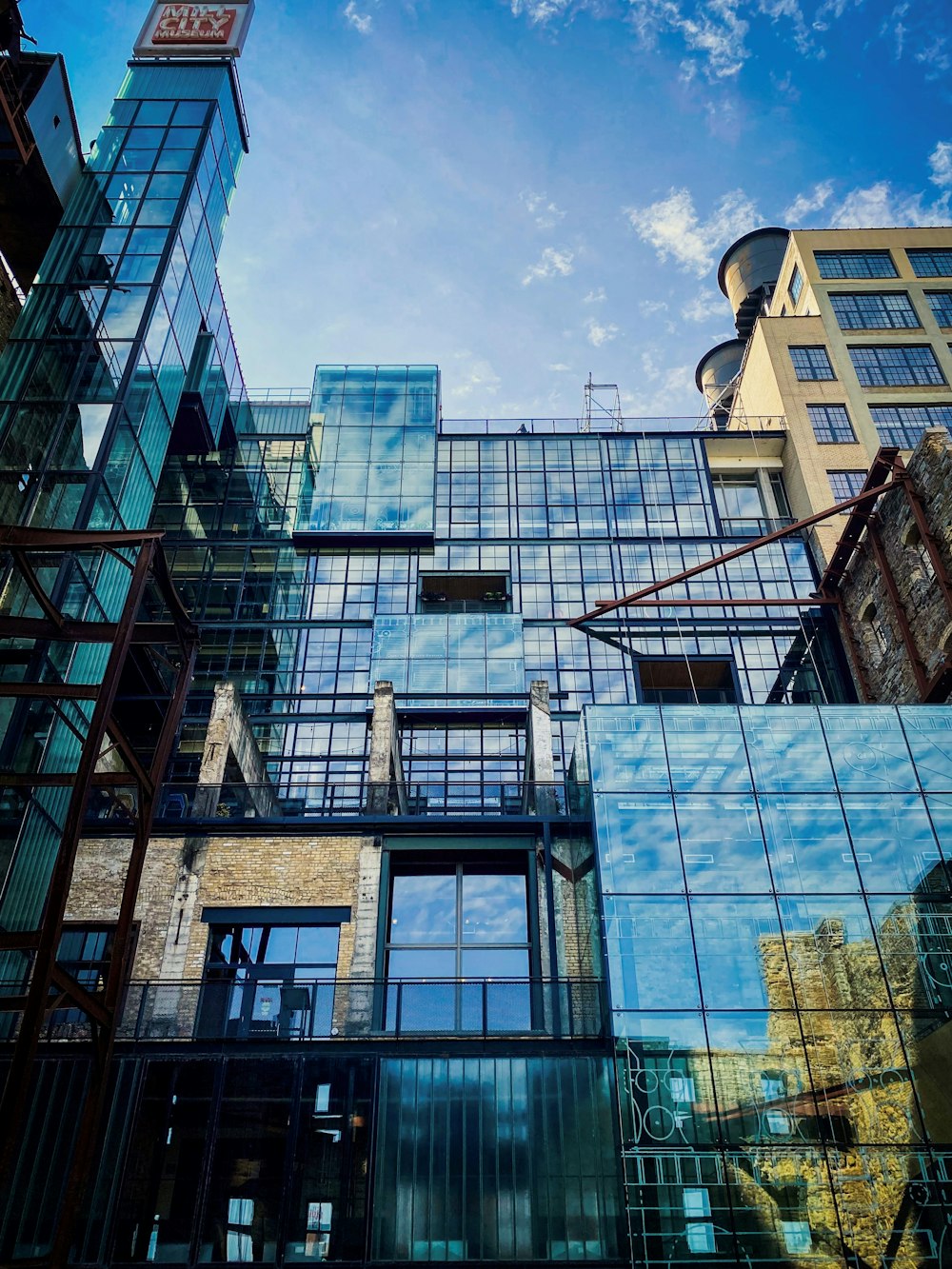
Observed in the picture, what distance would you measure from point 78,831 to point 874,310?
39.0 meters

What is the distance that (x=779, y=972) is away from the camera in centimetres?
1620

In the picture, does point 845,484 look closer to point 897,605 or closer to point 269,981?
point 897,605

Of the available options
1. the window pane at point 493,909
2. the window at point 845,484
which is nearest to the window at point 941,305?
the window at point 845,484

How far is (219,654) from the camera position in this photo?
31203 millimetres

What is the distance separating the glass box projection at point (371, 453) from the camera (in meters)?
34.5

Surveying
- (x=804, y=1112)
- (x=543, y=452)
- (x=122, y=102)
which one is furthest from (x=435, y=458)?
(x=804, y=1112)

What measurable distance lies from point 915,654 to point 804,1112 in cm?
1330

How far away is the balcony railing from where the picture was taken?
16281 mm

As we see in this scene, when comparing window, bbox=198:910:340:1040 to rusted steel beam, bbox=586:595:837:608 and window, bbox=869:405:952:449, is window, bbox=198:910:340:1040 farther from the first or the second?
window, bbox=869:405:952:449

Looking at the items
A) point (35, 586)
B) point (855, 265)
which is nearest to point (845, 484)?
point (855, 265)

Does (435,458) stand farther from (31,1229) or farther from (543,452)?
(31,1229)

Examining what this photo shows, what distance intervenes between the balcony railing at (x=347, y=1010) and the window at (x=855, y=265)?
36506 millimetres

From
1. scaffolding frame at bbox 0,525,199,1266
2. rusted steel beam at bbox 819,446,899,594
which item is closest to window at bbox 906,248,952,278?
rusted steel beam at bbox 819,446,899,594

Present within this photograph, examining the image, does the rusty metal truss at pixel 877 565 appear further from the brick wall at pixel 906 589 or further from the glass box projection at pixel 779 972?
the glass box projection at pixel 779 972
